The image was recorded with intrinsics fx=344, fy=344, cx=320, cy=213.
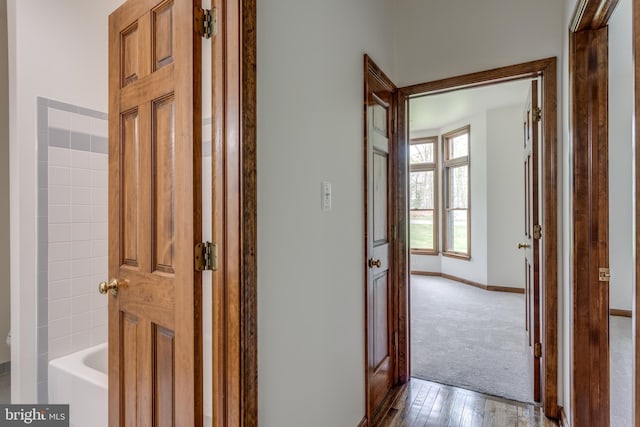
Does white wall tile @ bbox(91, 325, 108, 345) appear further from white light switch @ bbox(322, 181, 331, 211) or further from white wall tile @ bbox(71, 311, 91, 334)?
white light switch @ bbox(322, 181, 331, 211)

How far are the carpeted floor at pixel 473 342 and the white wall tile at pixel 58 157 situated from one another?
2.72 m

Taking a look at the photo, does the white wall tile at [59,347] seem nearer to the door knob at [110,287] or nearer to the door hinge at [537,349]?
the door knob at [110,287]

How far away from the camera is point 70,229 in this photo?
196 cm

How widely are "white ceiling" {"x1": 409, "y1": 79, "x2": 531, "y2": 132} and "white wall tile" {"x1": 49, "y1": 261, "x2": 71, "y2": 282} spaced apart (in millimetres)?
3774

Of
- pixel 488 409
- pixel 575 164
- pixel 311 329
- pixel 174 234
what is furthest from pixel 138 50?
pixel 488 409

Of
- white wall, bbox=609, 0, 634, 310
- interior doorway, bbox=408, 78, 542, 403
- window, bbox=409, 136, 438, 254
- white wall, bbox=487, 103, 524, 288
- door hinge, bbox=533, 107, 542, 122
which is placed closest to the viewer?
door hinge, bbox=533, 107, 542, 122

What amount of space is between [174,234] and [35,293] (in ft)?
4.09

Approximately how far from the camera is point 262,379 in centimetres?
116

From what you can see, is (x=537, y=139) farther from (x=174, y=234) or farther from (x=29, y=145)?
(x=29, y=145)

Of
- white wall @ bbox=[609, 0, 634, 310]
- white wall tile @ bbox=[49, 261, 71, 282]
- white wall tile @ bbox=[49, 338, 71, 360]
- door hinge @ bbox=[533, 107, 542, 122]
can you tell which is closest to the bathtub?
white wall tile @ bbox=[49, 338, 71, 360]

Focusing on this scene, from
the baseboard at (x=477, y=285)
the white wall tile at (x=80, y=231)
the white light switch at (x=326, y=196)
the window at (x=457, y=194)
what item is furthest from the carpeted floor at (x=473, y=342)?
the white wall tile at (x=80, y=231)

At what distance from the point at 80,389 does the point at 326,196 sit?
5.14ft

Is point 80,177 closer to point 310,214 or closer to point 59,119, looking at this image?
point 59,119

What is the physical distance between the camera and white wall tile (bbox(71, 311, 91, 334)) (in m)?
1.97
